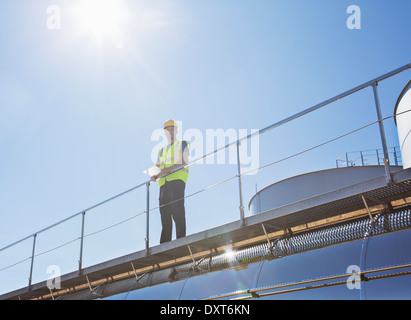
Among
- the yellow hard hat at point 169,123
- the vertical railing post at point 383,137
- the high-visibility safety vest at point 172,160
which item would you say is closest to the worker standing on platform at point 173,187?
the high-visibility safety vest at point 172,160

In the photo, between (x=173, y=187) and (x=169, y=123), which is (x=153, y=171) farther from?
(x=169, y=123)

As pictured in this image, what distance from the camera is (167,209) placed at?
315 inches

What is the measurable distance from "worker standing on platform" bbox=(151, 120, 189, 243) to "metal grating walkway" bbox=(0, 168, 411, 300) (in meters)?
0.46

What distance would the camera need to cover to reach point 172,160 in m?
8.27

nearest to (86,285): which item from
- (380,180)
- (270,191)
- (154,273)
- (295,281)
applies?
(154,273)

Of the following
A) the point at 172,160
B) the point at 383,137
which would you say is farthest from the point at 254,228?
the point at 172,160

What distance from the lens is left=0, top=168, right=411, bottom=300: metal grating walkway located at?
4988 mm

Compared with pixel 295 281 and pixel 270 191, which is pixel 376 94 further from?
pixel 270 191

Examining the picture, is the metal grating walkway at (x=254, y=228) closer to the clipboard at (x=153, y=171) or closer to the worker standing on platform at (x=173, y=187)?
the worker standing on platform at (x=173, y=187)

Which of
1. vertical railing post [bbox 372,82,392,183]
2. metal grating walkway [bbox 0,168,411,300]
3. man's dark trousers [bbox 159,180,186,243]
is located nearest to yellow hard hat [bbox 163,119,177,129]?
man's dark trousers [bbox 159,180,186,243]

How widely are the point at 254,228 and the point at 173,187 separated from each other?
217cm

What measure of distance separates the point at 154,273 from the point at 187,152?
2.06m

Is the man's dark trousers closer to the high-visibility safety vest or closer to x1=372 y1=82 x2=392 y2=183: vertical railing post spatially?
the high-visibility safety vest
